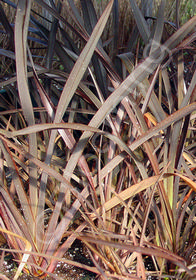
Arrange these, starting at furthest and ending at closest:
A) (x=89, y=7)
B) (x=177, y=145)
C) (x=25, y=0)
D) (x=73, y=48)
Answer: (x=73, y=48) < (x=89, y=7) < (x=177, y=145) < (x=25, y=0)

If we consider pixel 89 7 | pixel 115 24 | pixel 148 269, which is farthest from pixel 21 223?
pixel 115 24

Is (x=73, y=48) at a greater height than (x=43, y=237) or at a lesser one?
greater

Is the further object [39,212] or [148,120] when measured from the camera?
[148,120]


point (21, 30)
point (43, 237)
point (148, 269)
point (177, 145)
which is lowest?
point (148, 269)

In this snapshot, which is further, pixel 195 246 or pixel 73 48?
pixel 73 48

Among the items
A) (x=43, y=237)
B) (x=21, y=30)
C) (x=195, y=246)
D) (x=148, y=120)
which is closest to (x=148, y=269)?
(x=195, y=246)

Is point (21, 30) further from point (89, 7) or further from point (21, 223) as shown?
point (21, 223)

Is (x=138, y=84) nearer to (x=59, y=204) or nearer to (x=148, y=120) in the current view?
(x=148, y=120)

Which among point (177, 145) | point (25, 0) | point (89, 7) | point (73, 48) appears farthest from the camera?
point (73, 48)

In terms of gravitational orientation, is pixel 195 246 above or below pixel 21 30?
below
